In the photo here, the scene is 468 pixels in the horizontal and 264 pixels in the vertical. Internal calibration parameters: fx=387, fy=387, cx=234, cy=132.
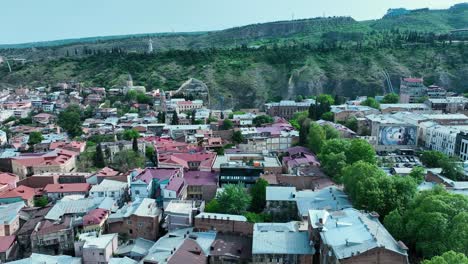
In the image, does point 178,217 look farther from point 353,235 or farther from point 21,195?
point 21,195

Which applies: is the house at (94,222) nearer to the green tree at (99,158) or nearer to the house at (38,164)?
the house at (38,164)

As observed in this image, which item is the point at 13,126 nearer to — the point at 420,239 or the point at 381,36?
the point at 420,239

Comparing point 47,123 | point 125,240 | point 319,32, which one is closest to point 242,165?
point 125,240

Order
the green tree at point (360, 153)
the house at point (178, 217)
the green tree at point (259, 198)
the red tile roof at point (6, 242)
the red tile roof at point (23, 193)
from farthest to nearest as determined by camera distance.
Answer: the green tree at point (360, 153) → the red tile roof at point (23, 193) → the green tree at point (259, 198) → the house at point (178, 217) → the red tile roof at point (6, 242)

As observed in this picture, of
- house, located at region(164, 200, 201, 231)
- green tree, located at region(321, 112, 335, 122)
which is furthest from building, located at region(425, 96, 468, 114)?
house, located at region(164, 200, 201, 231)

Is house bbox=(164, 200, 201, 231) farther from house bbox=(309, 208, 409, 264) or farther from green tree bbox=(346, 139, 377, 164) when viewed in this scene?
green tree bbox=(346, 139, 377, 164)

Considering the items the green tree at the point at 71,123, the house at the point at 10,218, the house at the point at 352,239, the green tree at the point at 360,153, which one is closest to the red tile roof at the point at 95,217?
the house at the point at 10,218
